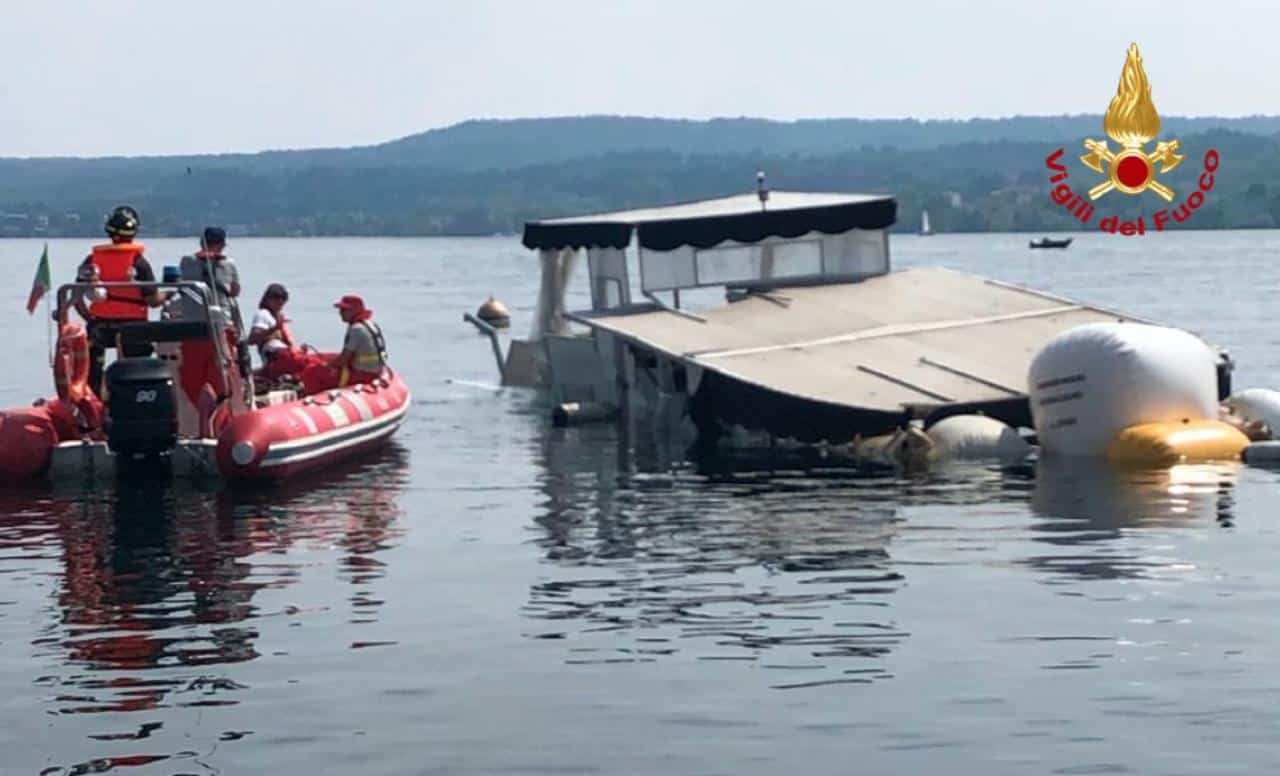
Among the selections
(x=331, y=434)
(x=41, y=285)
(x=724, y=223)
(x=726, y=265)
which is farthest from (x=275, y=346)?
(x=726, y=265)

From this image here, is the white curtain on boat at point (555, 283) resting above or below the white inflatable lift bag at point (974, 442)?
above

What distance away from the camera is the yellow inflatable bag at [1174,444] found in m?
28.3

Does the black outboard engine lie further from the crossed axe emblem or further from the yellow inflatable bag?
the yellow inflatable bag

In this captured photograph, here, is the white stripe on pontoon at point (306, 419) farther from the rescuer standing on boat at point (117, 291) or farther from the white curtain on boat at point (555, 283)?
the white curtain on boat at point (555, 283)

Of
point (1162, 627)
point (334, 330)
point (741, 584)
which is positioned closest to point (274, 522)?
point (741, 584)

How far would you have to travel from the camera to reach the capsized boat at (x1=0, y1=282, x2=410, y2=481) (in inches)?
1052

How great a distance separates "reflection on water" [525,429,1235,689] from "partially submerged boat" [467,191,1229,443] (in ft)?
3.56

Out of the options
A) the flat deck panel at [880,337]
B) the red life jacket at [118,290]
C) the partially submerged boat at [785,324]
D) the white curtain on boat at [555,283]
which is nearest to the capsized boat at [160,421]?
the red life jacket at [118,290]

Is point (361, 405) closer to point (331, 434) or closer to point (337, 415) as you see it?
point (337, 415)

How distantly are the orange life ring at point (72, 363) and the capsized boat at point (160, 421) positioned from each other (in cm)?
1

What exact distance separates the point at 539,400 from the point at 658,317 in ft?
25.9

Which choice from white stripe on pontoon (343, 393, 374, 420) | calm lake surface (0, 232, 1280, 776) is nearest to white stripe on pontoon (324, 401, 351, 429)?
white stripe on pontoon (343, 393, 374, 420)

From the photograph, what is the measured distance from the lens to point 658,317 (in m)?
35.3

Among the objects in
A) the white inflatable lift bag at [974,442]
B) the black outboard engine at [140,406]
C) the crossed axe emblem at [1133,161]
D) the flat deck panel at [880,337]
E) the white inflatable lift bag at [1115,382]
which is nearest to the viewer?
the black outboard engine at [140,406]
